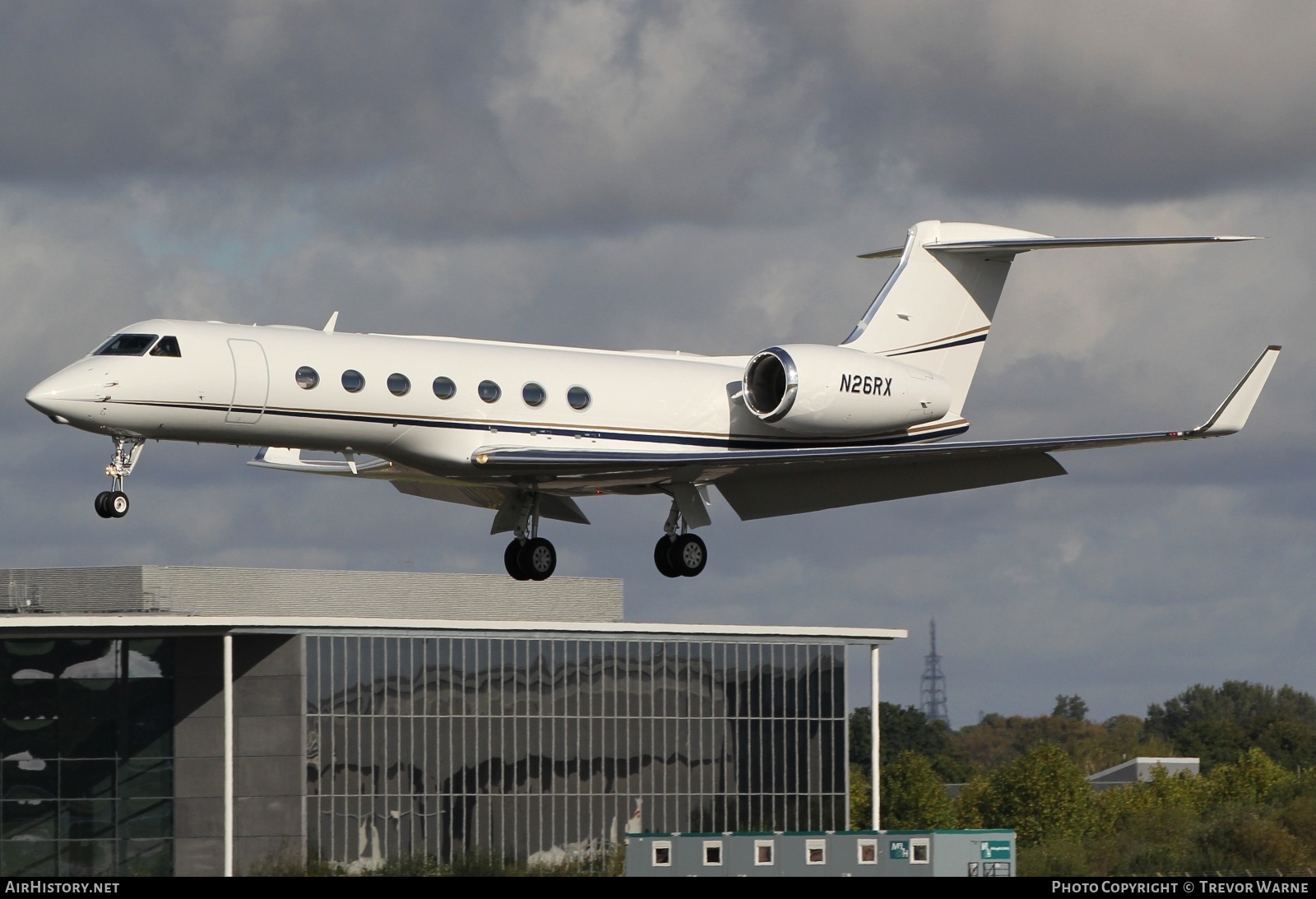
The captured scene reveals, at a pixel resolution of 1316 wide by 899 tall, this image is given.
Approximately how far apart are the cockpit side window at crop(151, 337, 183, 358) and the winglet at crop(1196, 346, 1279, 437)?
13.0 metres

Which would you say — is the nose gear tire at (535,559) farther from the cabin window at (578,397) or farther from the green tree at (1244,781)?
the green tree at (1244,781)

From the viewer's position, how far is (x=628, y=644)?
2120 inches

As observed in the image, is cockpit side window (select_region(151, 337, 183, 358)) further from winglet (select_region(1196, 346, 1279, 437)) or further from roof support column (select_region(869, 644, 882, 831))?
roof support column (select_region(869, 644, 882, 831))

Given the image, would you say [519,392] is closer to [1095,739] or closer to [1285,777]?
[1285,777]

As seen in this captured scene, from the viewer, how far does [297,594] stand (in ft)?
175

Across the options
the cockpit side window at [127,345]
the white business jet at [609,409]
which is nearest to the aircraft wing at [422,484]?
the white business jet at [609,409]

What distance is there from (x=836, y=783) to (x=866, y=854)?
187 inches

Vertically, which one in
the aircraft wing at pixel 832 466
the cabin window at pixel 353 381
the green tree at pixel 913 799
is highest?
the cabin window at pixel 353 381

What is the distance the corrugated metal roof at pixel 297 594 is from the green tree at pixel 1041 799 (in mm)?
42445

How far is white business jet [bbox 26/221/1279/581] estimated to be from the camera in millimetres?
24984

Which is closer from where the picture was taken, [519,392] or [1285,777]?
[519,392]

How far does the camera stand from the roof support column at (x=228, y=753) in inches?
1918

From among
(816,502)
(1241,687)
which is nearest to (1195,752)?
(1241,687)

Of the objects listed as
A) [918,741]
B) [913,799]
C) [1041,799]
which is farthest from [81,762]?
[918,741]
